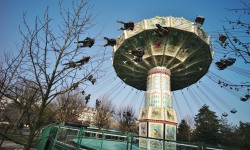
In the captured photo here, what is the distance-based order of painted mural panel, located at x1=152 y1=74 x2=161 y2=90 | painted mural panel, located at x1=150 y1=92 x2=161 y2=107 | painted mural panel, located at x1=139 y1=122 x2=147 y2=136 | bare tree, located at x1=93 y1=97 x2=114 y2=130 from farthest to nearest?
bare tree, located at x1=93 y1=97 x2=114 y2=130
painted mural panel, located at x1=152 y1=74 x2=161 y2=90
painted mural panel, located at x1=150 y1=92 x2=161 y2=107
painted mural panel, located at x1=139 y1=122 x2=147 y2=136

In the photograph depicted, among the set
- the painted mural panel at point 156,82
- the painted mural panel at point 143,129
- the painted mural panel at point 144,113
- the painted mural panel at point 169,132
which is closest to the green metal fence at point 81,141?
the painted mural panel at point 143,129

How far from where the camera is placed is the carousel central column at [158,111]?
17281mm

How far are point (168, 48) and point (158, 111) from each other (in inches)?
263

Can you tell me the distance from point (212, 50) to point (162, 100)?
7927 millimetres

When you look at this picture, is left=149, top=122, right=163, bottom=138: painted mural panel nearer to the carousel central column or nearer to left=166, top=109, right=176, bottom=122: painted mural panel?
the carousel central column

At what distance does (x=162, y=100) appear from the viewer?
724 inches

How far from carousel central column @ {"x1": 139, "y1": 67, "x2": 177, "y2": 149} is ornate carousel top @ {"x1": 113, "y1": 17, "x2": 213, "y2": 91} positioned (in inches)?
58.3

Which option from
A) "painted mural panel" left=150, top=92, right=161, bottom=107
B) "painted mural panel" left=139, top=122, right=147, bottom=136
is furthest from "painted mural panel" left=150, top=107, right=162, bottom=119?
"painted mural panel" left=139, top=122, right=147, bottom=136

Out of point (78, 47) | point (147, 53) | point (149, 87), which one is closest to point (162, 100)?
point (149, 87)

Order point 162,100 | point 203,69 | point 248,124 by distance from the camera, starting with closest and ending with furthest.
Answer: point 162,100, point 203,69, point 248,124

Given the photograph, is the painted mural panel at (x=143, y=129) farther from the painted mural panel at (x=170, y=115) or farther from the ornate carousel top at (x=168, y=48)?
the ornate carousel top at (x=168, y=48)

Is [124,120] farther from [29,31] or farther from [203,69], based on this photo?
[29,31]

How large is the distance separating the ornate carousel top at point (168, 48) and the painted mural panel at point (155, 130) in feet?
20.8

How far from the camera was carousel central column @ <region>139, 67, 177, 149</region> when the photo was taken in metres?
17.3
